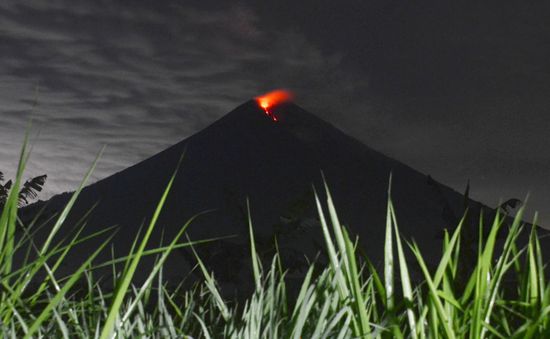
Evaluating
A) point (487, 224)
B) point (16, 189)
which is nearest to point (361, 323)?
point (16, 189)

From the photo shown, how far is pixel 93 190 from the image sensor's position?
9925cm

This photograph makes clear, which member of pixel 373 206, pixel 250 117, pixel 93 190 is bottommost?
pixel 93 190

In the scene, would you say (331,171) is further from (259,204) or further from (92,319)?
(92,319)

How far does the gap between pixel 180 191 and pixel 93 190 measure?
35.0ft

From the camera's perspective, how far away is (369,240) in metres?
84.9

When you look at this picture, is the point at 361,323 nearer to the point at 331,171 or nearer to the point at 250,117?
the point at 331,171

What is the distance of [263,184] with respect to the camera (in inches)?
4112

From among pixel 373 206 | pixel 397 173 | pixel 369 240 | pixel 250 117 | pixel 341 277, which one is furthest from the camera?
pixel 250 117

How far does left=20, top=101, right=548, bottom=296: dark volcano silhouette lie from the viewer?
87000 mm

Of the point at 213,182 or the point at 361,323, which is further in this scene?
the point at 213,182

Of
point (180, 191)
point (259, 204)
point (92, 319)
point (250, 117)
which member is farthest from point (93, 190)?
point (92, 319)

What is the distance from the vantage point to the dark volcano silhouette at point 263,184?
8700 cm

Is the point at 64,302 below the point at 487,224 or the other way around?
below

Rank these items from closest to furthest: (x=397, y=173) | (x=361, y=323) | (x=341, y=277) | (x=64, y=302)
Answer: (x=361, y=323) < (x=341, y=277) < (x=64, y=302) < (x=397, y=173)
